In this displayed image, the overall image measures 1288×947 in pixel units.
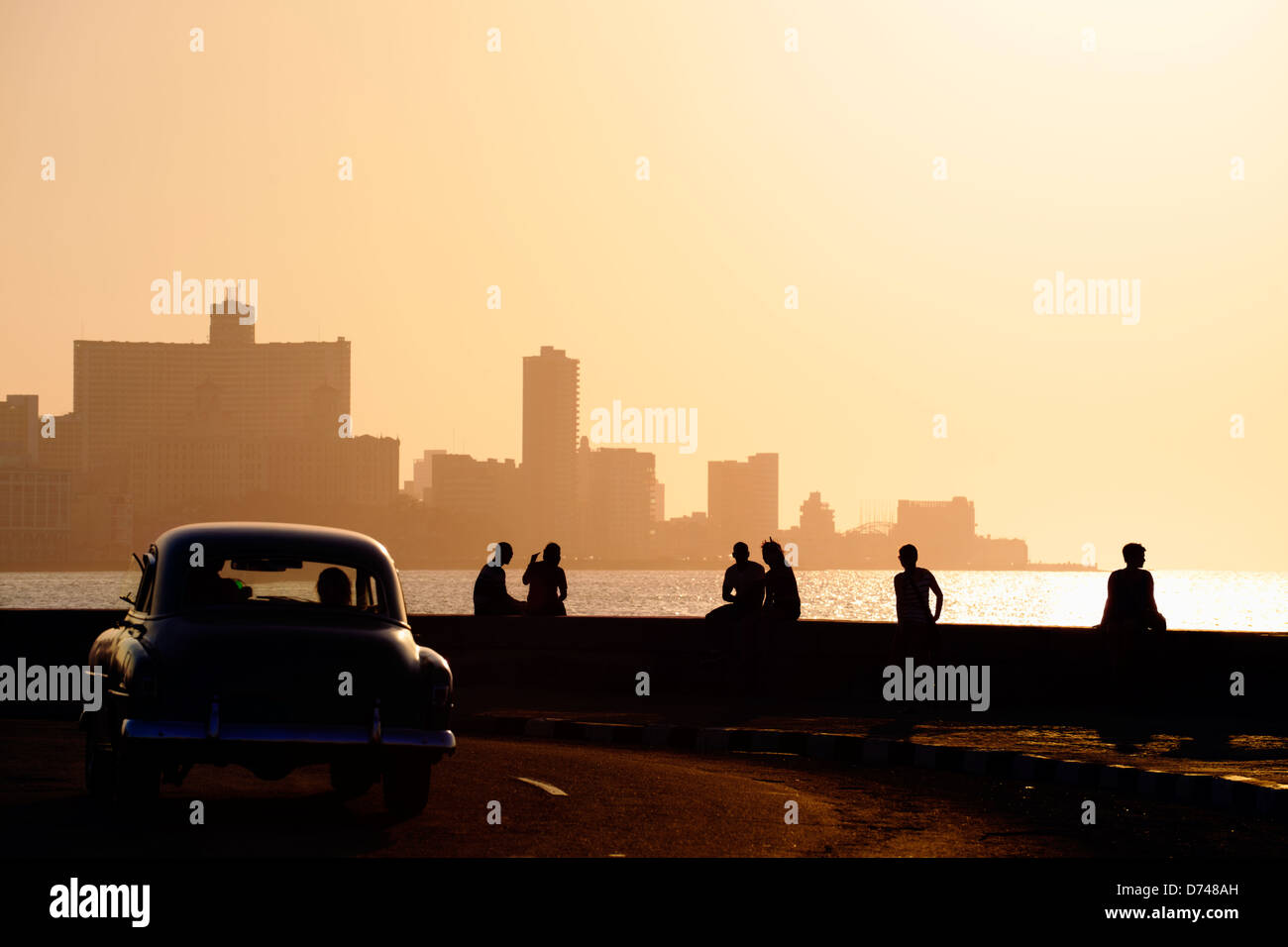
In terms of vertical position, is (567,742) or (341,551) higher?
(341,551)

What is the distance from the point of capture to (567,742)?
59.8 feet

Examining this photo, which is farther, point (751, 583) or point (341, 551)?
point (751, 583)

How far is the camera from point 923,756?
16.9 meters

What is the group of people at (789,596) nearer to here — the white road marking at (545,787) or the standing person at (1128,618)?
the standing person at (1128,618)

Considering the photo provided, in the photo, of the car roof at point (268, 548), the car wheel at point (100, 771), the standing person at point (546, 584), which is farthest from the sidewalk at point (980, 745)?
the car wheel at point (100, 771)

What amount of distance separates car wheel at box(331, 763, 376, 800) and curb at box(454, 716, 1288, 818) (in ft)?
17.1

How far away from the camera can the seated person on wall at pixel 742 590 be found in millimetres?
22453

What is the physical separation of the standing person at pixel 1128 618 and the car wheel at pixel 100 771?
1164 cm

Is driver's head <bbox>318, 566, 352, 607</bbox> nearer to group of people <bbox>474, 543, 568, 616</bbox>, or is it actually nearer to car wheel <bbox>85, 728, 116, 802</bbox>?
car wheel <bbox>85, 728, 116, 802</bbox>
